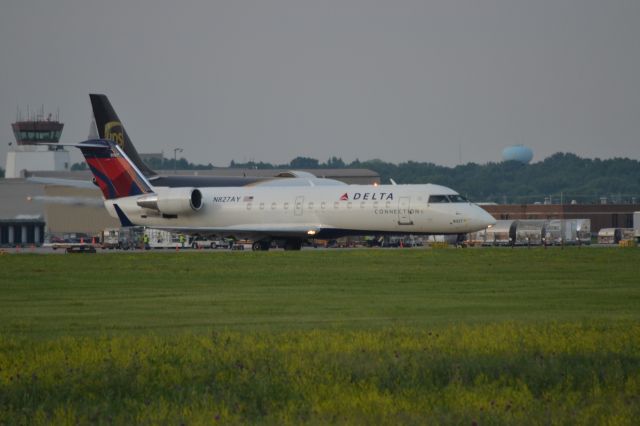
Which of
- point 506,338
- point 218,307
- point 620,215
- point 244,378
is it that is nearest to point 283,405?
point 244,378

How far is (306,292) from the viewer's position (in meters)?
33.1

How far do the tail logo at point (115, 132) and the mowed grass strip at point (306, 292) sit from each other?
2943 cm

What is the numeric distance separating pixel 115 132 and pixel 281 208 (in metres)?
19.1

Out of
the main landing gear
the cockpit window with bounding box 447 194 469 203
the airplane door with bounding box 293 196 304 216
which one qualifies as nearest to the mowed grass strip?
the cockpit window with bounding box 447 194 469 203

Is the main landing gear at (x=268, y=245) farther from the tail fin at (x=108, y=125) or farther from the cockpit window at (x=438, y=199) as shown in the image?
the tail fin at (x=108, y=125)

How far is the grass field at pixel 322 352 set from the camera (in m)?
15.3

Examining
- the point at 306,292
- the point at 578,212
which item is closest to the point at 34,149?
the point at 578,212

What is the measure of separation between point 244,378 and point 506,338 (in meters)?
5.64

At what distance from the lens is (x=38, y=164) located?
17562 cm

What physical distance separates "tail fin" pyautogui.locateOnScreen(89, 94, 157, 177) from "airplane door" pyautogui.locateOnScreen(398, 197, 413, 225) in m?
24.4

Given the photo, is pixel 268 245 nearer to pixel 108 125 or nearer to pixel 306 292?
pixel 108 125

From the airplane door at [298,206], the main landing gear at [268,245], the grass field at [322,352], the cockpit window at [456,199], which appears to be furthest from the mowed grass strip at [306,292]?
the main landing gear at [268,245]

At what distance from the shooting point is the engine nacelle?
69688 millimetres

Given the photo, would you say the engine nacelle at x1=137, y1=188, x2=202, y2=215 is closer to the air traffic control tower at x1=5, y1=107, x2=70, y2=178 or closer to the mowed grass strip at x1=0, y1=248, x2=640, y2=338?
the mowed grass strip at x1=0, y1=248, x2=640, y2=338
